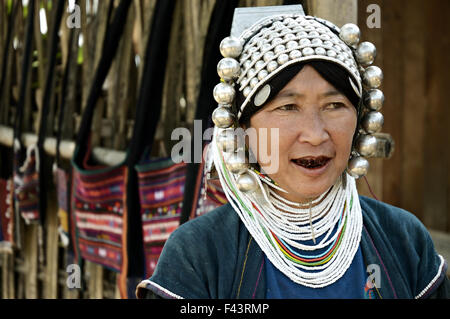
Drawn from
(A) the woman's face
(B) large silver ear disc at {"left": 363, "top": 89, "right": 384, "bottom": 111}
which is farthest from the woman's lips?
(B) large silver ear disc at {"left": 363, "top": 89, "right": 384, "bottom": 111}

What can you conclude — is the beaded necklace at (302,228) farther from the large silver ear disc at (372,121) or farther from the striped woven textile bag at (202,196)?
the striped woven textile bag at (202,196)

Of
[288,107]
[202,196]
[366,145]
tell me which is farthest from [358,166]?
[202,196]

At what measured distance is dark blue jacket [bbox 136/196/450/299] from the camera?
5.06 feet

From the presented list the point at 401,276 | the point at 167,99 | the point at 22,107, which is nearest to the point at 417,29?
the point at 167,99

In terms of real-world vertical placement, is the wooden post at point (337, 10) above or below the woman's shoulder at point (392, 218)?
above

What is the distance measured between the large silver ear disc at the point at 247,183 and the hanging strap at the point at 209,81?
65cm

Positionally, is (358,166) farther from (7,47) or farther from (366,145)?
(7,47)

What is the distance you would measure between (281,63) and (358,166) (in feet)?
1.27

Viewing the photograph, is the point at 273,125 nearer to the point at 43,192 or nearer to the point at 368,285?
the point at 368,285

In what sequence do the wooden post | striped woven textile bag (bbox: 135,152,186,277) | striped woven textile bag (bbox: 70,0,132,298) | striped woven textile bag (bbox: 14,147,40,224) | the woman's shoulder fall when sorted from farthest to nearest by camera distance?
striped woven textile bag (bbox: 14,147,40,224), striped woven textile bag (bbox: 70,0,132,298), striped woven textile bag (bbox: 135,152,186,277), the wooden post, the woman's shoulder

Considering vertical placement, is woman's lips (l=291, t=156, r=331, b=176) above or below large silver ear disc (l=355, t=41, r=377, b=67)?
below

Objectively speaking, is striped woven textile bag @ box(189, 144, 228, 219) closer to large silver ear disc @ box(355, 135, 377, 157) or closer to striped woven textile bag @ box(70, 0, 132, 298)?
striped woven textile bag @ box(70, 0, 132, 298)

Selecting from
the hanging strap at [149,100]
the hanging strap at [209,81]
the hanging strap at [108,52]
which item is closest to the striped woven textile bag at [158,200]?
the hanging strap at [149,100]

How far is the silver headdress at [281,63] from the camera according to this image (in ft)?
5.01
